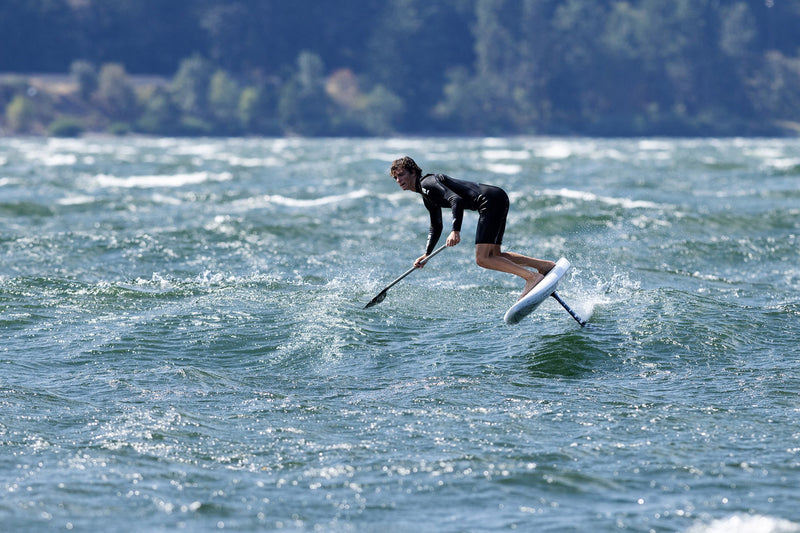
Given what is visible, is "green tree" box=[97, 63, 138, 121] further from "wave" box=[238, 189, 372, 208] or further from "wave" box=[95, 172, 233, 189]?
"wave" box=[238, 189, 372, 208]

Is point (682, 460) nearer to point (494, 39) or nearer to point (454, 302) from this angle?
A: point (454, 302)

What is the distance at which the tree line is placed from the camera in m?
145

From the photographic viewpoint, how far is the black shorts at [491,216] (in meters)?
11.4

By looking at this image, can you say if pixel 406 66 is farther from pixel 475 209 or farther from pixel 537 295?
pixel 537 295

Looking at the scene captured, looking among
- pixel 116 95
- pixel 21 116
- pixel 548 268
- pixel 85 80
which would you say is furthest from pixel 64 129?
pixel 548 268

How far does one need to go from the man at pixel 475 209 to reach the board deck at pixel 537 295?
0.15 meters

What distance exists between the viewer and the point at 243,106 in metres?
144

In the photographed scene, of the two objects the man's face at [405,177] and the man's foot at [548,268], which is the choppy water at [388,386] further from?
the man's face at [405,177]

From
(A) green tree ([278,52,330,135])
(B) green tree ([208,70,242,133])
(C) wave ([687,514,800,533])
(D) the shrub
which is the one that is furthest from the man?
(B) green tree ([208,70,242,133])

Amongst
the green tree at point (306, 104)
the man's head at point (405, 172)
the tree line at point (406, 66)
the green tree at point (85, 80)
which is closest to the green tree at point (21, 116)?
the tree line at point (406, 66)

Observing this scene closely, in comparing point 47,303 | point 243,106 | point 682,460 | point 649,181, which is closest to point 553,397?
point 682,460

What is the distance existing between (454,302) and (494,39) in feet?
519

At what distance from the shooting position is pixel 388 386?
383 inches

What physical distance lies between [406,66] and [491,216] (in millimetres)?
158853
